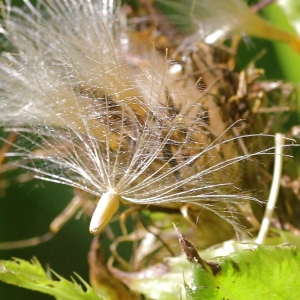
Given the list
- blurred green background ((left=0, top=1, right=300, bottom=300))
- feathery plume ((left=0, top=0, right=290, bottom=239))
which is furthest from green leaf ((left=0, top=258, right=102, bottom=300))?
blurred green background ((left=0, top=1, right=300, bottom=300))

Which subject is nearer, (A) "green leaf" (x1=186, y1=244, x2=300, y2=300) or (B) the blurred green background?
(A) "green leaf" (x1=186, y1=244, x2=300, y2=300)

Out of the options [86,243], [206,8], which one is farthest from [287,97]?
[86,243]

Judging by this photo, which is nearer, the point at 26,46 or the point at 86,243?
the point at 26,46

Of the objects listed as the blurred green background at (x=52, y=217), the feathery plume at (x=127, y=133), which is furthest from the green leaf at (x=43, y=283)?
the blurred green background at (x=52, y=217)

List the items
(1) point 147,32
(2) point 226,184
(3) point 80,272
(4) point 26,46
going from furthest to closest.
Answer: (3) point 80,272, (1) point 147,32, (4) point 26,46, (2) point 226,184

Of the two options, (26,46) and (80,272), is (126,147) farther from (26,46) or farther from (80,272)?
(80,272)

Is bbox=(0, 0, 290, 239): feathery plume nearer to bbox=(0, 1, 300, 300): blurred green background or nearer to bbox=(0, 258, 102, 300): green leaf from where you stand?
bbox=(0, 258, 102, 300): green leaf
